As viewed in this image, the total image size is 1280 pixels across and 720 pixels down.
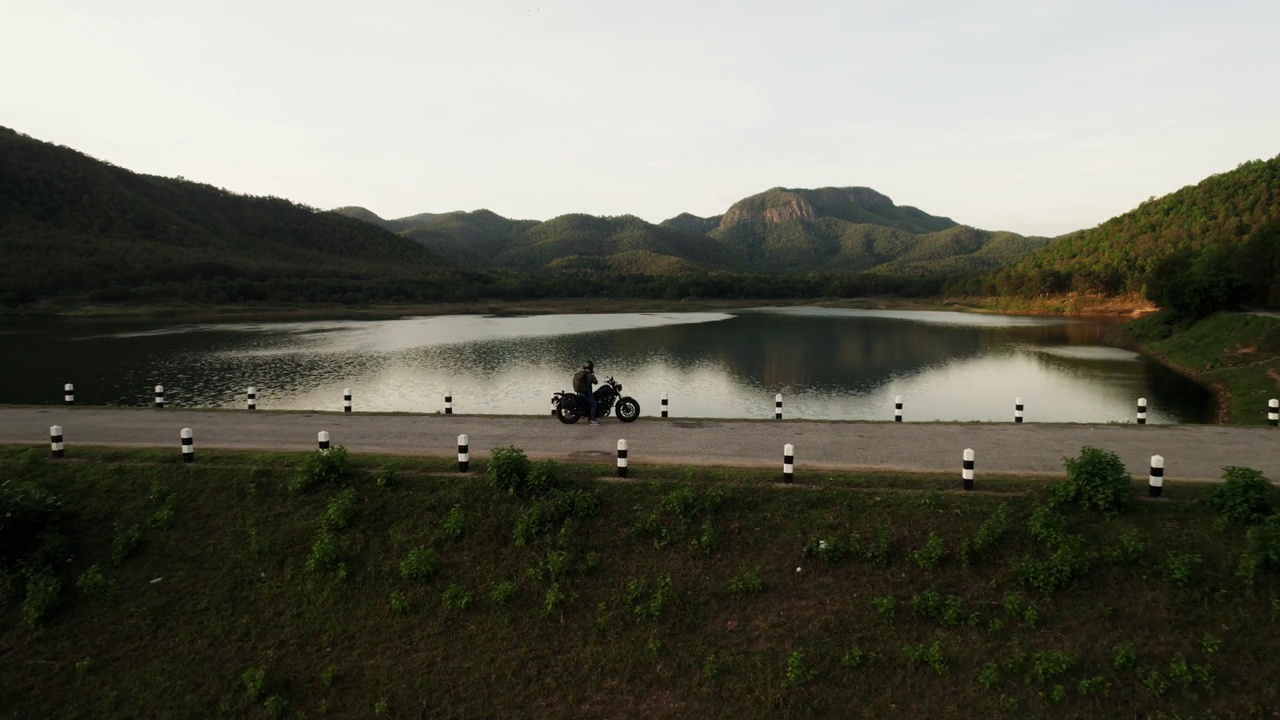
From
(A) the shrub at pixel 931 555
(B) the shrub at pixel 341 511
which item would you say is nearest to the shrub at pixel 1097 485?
(A) the shrub at pixel 931 555

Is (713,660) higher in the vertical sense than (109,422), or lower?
lower

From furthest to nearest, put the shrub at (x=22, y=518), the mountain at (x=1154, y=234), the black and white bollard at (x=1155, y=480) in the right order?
the mountain at (x=1154, y=234) → the shrub at (x=22, y=518) → the black and white bollard at (x=1155, y=480)

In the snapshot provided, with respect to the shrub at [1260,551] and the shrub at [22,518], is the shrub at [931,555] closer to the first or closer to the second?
the shrub at [1260,551]

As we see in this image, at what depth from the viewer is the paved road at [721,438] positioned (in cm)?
1438

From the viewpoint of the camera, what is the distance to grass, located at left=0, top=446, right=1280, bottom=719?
9.42 meters

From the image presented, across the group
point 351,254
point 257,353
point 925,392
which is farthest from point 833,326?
point 351,254

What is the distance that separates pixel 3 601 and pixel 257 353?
50.2 meters

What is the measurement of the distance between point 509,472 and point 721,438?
19.3 ft

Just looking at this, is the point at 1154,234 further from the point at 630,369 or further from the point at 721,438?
the point at 721,438

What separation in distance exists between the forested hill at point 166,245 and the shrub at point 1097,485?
408 feet

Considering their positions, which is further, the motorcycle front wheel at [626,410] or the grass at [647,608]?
the motorcycle front wheel at [626,410]

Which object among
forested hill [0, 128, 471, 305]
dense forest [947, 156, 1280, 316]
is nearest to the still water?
dense forest [947, 156, 1280, 316]

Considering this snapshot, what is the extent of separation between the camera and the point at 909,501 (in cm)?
1204

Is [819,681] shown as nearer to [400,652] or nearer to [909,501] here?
[909,501]
